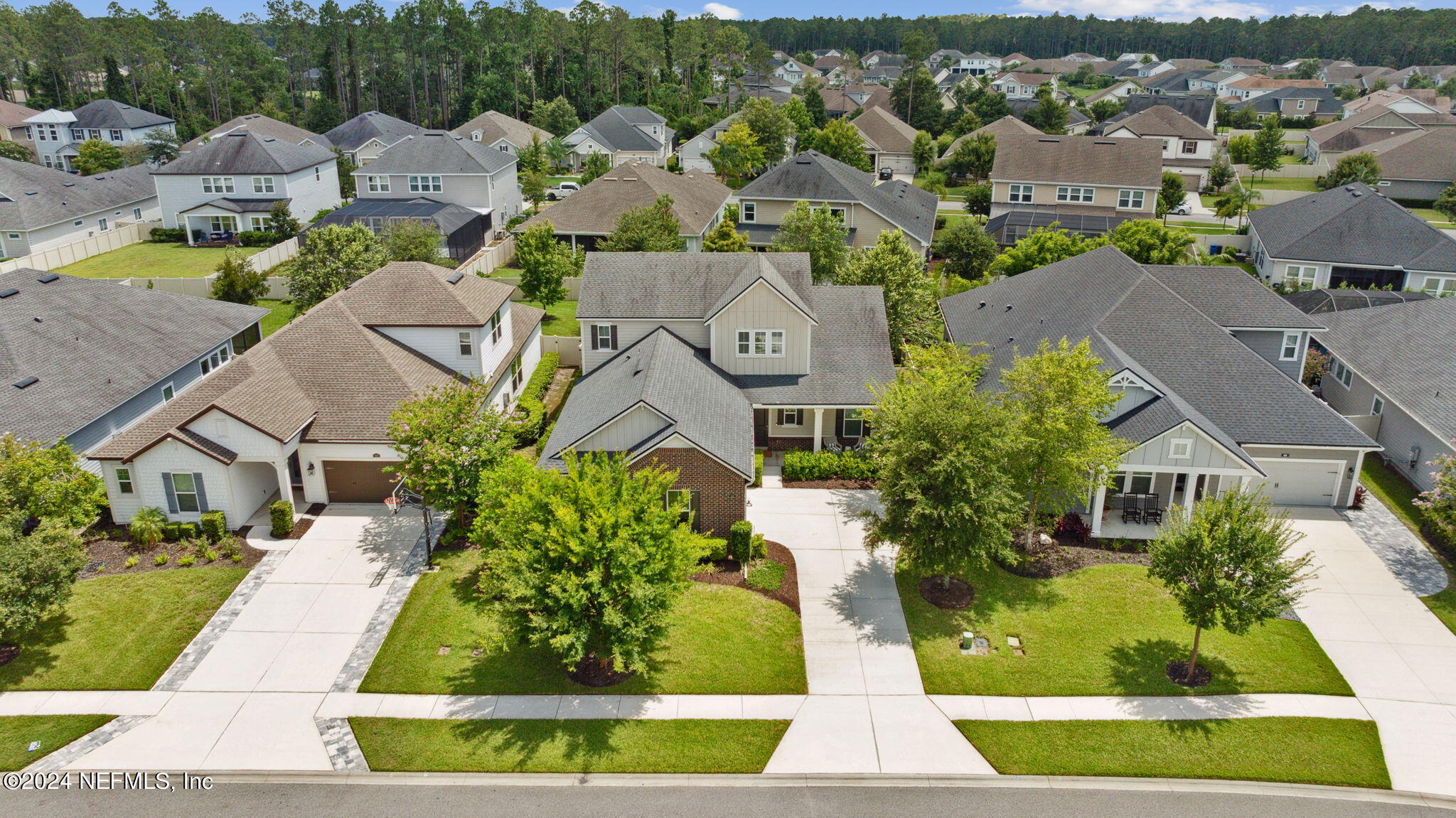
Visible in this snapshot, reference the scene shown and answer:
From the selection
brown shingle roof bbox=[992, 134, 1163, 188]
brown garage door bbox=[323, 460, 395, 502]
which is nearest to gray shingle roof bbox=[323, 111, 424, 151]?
brown shingle roof bbox=[992, 134, 1163, 188]

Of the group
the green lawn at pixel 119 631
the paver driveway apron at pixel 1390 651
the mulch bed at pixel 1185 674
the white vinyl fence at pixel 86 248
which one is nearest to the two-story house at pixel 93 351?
the green lawn at pixel 119 631

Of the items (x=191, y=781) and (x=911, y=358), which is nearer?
(x=191, y=781)

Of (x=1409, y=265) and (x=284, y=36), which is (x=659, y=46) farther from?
(x=1409, y=265)

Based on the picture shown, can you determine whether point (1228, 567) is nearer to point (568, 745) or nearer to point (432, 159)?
point (568, 745)

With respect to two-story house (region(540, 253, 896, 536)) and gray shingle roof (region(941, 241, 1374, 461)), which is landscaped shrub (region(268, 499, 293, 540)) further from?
gray shingle roof (region(941, 241, 1374, 461))

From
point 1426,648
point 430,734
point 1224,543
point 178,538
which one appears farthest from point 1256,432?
point 178,538

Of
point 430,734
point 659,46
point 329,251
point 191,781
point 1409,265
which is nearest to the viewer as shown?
point 191,781

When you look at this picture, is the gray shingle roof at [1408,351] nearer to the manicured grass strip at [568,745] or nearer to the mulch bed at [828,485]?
the mulch bed at [828,485]
